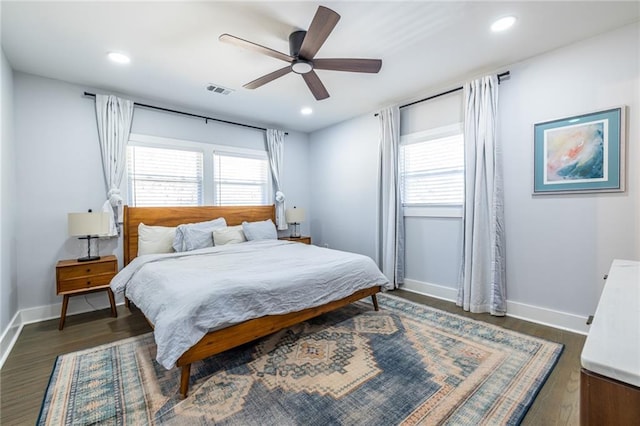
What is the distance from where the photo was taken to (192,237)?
12.1 feet

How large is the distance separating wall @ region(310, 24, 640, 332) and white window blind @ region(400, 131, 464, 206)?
1.57 ft

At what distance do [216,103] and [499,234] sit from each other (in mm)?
4090

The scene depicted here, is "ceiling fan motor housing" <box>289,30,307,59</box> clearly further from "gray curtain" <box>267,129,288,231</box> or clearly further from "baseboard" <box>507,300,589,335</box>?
"baseboard" <box>507,300,589,335</box>

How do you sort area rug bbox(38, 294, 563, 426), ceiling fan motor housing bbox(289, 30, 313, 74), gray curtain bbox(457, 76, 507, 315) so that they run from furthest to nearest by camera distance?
gray curtain bbox(457, 76, 507, 315) < ceiling fan motor housing bbox(289, 30, 313, 74) < area rug bbox(38, 294, 563, 426)

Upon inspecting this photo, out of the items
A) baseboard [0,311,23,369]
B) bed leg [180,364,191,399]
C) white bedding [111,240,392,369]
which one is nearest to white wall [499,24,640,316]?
white bedding [111,240,392,369]

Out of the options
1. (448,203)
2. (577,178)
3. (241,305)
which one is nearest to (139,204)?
(241,305)

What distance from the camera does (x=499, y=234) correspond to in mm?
3057

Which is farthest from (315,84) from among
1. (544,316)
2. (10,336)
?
(10,336)

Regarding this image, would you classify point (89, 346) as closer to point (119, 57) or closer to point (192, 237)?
point (192, 237)

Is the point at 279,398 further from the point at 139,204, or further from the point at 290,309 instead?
the point at 139,204

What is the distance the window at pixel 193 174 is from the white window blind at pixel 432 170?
2480mm

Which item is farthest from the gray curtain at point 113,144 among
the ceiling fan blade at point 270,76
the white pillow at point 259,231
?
the ceiling fan blade at point 270,76

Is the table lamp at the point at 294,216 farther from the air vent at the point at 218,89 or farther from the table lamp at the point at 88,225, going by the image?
the table lamp at the point at 88,225

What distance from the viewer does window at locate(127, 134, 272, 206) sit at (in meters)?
3.85
